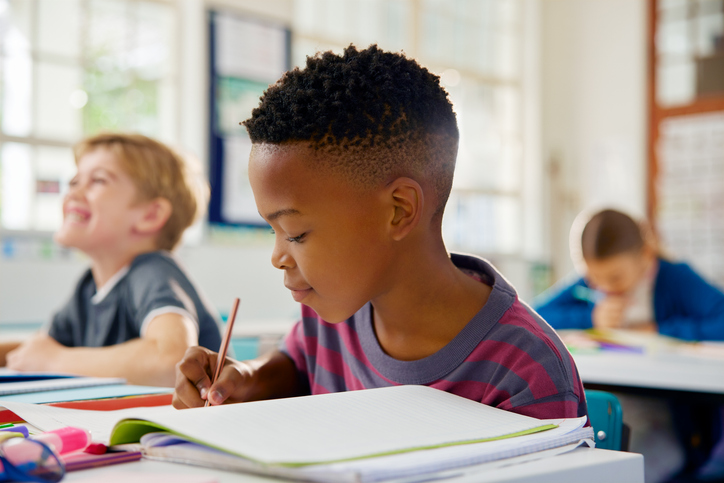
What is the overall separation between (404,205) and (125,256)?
91 centimetres

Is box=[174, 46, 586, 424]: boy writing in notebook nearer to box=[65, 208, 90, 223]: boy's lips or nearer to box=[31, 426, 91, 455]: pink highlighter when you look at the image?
box=[31, 426, 91, 455]: pink highlighter

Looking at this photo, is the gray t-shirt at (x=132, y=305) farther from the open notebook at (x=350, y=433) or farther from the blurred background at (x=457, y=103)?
the blurred background at (x=457, y=103)

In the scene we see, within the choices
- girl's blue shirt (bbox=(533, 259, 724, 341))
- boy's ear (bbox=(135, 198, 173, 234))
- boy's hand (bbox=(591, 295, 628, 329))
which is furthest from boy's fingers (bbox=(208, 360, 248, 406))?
boy's hand (bbox=(591, 295, 628, 329))

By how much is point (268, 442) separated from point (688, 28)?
6.03 metres

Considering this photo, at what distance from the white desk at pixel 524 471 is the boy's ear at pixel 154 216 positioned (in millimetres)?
1039

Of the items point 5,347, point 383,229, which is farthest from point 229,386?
point 5,347

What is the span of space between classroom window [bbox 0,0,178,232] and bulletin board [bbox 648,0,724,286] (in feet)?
12.7

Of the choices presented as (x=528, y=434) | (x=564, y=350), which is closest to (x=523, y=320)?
(x=564, y=350)

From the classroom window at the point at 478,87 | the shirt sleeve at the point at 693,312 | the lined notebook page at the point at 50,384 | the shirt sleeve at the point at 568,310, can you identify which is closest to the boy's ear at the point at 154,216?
the lined notebook page at the point at 50,384

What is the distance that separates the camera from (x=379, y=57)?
2.69 ft

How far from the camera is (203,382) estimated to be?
2.71 feet

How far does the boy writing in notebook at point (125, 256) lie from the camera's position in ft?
4.30

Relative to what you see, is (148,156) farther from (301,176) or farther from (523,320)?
(523,320)

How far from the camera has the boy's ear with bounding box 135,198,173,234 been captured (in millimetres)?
1528
